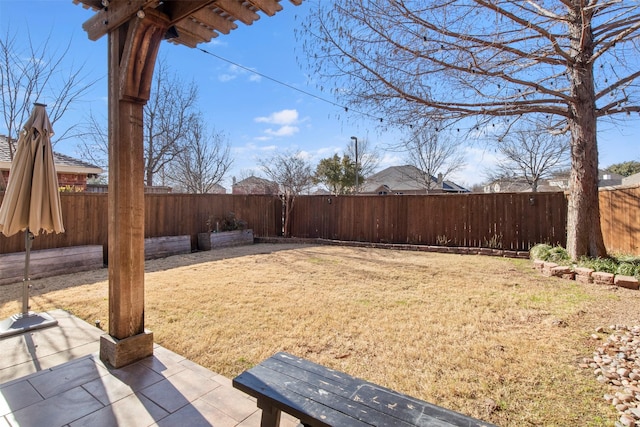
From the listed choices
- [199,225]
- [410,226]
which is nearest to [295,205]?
[199,225]

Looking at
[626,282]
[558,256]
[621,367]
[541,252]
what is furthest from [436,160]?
[621,367]

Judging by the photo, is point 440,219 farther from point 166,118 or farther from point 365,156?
point 365,156

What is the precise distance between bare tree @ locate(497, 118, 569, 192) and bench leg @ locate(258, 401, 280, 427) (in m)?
19.7

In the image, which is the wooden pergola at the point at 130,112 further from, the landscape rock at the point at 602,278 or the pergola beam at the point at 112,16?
the landscape rock at the point at 602,278

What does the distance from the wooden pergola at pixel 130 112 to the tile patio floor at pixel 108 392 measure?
0.71 feet

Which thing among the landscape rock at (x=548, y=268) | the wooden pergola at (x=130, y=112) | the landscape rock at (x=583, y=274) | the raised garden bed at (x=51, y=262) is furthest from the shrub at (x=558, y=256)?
the raised garden bed at (x=51, y=262)

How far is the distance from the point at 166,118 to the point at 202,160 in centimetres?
263

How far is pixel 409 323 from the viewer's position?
11.0ft

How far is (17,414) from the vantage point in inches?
71.3

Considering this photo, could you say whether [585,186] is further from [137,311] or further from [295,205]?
[295,205]

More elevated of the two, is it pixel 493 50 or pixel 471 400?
pixel 493 50

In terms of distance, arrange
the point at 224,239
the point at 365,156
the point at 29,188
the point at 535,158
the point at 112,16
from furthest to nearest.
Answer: the point at 365,156, the point at 535,158, the point at 224,239, the point at 29,188, the point at 112,16

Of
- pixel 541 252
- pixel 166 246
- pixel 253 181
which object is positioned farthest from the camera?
pixel 253 181

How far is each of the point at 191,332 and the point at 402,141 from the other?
4.82 metres
